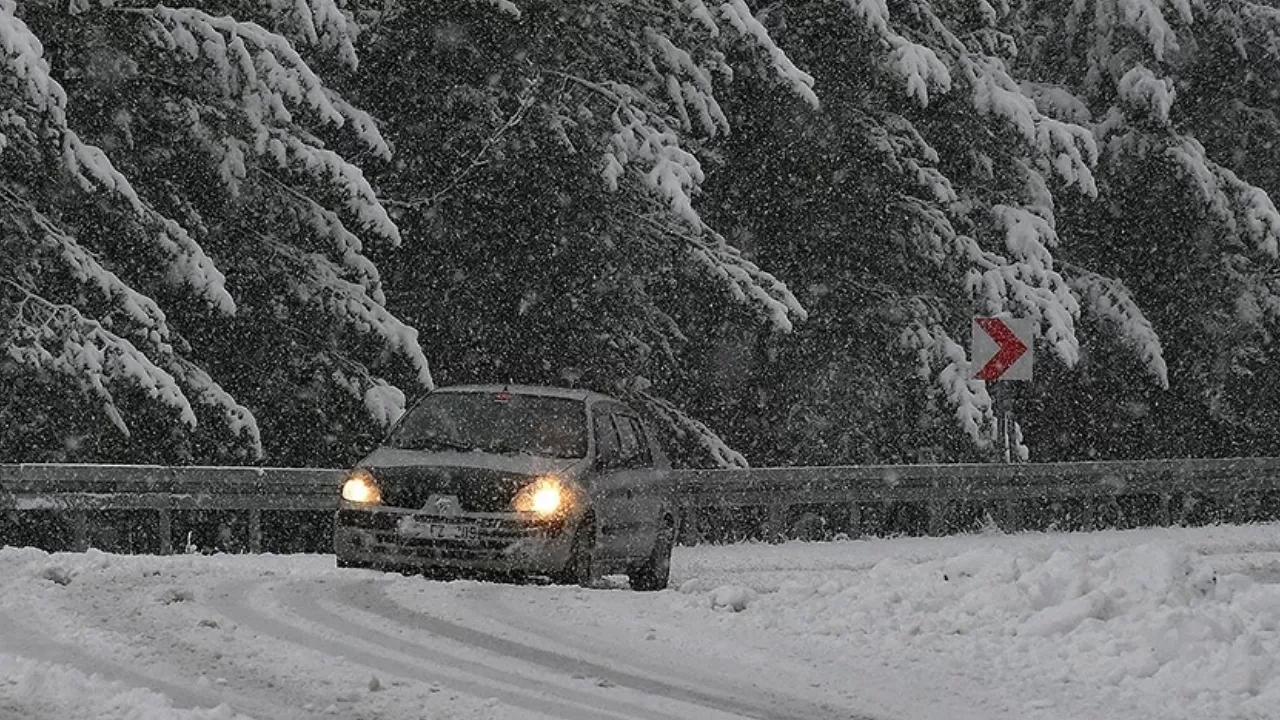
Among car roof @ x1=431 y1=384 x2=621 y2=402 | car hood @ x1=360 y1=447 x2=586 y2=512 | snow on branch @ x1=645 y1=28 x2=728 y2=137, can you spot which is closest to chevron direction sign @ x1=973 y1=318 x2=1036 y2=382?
snow on branch @ x1=645 y1=28 x2=728 y2=137

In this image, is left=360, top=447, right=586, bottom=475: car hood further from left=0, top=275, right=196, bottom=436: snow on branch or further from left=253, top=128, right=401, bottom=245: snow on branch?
left=253, top=128, right=401, bottom=245: snow on branch

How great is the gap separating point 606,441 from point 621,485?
37 cm

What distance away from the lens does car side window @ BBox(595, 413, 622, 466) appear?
15.6 metres

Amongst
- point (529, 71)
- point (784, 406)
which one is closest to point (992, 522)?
point (784, 406)

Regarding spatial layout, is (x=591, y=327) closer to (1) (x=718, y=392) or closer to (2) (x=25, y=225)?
(1) (x=718, y=392)

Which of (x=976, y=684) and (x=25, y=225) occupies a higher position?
(x=25, y=225)

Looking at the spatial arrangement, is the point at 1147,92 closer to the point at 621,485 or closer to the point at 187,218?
the point at 187,218

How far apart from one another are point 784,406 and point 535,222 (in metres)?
5.86

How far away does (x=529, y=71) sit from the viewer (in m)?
24.8

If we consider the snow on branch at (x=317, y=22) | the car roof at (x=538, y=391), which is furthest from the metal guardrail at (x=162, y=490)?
the car roof at (x=538, y=391)

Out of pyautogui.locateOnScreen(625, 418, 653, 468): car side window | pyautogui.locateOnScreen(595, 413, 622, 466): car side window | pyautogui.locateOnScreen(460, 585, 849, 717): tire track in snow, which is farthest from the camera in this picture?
pyautogui.locateOnScreen(625, 418, 653, 468): car side window

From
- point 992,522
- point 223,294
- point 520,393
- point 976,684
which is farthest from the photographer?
point 992,522

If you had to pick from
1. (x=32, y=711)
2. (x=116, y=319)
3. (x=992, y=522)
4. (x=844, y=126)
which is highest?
(x=844, y=126)

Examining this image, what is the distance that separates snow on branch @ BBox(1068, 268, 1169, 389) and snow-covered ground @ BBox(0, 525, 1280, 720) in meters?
15.6
